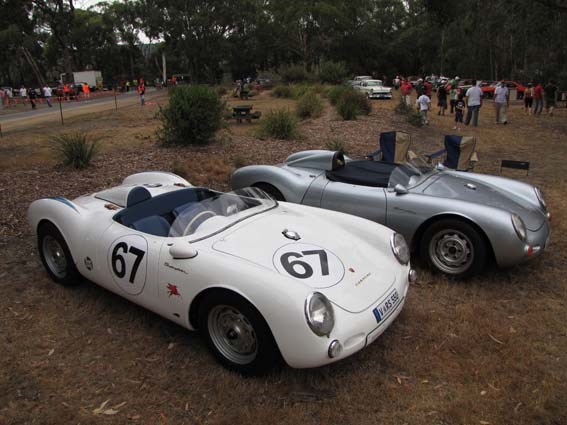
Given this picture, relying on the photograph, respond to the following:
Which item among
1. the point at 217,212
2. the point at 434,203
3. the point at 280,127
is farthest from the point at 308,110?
the point at 217,212

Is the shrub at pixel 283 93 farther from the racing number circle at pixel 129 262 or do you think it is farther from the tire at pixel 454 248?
the racing number circle at pixel 129 262

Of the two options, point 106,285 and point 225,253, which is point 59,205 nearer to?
point 106,285

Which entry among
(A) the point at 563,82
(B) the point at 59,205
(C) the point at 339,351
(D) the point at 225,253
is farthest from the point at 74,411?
(A) the point at 563,82

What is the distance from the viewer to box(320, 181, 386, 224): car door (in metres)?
4.82

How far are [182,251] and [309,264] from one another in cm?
89

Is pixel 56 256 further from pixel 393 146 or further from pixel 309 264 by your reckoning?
pixel 393 146

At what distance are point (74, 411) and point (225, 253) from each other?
136cm

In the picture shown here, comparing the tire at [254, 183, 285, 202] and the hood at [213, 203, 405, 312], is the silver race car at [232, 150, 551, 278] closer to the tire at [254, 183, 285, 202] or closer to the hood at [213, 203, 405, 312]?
the tire at [254, 183, 285, 202]

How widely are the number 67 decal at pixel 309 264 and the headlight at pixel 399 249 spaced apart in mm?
608

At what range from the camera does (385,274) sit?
11.2 feet

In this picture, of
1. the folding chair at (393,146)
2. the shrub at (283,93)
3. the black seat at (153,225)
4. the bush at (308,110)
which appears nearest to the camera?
the black seat at (153,225)

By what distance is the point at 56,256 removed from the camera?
176 inches

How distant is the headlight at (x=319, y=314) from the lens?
8.98ft

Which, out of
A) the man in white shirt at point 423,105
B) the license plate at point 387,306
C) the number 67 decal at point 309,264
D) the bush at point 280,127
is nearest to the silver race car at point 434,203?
the license plate at point 387,306
